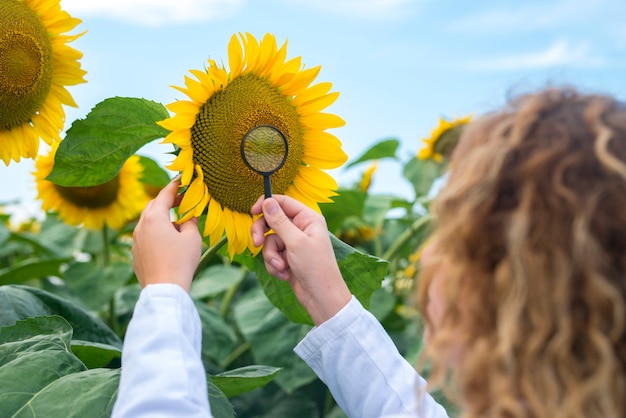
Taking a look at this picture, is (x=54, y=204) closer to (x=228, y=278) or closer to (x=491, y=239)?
(x=228, y=278)

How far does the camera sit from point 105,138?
1229mm

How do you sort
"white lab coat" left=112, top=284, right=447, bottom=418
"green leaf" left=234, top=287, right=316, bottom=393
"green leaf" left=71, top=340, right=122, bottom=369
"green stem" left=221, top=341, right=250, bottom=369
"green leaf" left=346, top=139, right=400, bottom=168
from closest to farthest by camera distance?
"white lab coat" left=112, top=284, right=447, bottom=418, "green leaf" left=71, top=340, right=122, bottom=369, "green leaf" left=234, top=287, right=316, bottom=393, "green stem" left=221, top=341, right=250, bottom=369, "green leaf" left=346, top=139, right=400, bottom=168

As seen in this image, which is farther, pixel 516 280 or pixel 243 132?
pixel 243 132

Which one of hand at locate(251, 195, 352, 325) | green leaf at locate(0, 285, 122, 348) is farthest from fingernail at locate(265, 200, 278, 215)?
green leaf at locate(0, 285, 122, 348)

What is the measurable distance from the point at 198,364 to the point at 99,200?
4.52 ft

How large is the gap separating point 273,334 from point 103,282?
1.49 ft

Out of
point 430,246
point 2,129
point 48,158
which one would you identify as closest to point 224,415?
point 430,246

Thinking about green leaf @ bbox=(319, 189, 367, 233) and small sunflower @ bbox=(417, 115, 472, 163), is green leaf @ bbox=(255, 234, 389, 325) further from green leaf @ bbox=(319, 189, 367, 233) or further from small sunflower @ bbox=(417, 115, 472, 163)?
small sunflower @ bbox=(417, 115, 472, 163)

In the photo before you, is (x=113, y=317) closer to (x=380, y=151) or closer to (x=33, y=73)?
(x=33, y=73)

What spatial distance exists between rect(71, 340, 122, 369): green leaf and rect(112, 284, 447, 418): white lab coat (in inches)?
11.9

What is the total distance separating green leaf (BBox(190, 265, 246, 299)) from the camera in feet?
7.20

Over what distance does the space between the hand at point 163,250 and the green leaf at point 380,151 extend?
160 centimetres

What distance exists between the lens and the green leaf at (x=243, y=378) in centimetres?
127

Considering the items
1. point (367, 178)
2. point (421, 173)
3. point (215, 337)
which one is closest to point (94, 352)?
point (215, 337)
